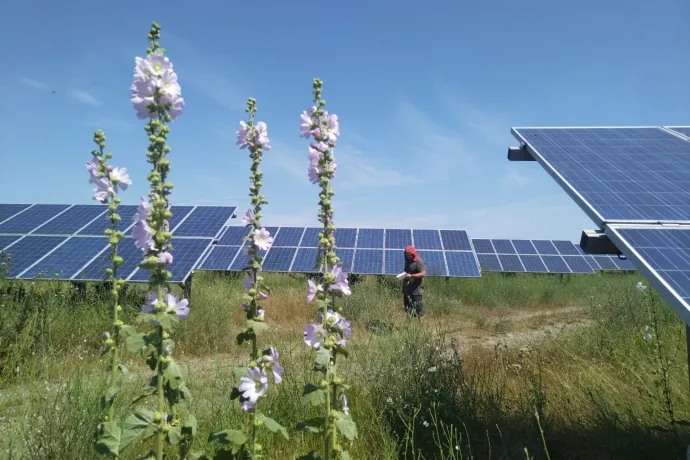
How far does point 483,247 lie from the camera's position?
22.5m

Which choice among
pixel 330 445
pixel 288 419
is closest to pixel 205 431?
pixel 288 419

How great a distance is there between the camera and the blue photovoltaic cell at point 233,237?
18.3 m

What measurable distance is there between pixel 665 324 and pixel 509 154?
12.7ft

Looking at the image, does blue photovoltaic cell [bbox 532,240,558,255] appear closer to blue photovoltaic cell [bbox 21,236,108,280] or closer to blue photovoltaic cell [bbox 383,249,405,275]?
blue photovoltaic cell [bbox 383,249,405,275]

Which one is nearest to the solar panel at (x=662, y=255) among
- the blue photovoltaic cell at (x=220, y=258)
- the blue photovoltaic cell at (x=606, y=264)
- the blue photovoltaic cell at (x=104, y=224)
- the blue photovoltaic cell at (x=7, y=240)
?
the blue photovoltaic cell at (x=104, y=224)

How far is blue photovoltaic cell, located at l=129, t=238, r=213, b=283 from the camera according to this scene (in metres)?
10.0

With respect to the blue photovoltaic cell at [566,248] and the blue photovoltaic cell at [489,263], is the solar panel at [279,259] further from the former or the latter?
the blue photovoltaic cell at [566,248]

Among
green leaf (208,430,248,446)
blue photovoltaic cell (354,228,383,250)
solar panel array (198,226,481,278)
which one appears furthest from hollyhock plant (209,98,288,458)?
blue photovoltaic cell (354,228,383,250)

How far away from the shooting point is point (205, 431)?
3.85m

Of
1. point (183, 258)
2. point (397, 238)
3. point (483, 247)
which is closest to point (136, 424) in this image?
point (183, 258)

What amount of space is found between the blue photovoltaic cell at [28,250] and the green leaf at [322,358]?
9.98m

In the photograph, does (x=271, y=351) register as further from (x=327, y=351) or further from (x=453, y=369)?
(x=453, y=369)

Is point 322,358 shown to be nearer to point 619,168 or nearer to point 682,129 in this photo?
point 619,168

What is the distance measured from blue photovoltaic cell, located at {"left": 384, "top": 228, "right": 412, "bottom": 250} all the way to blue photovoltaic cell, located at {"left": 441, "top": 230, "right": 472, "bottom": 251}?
1324 millimetres
